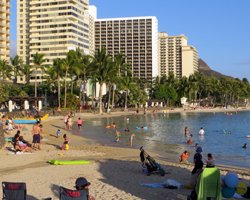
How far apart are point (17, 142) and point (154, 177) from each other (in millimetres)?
8919

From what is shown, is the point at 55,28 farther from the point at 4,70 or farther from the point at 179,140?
the point at 179,140

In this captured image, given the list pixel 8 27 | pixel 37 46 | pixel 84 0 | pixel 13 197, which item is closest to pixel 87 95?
pixel 8 27

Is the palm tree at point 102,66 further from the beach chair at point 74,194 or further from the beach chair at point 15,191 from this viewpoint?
the beach chair at point 74,194

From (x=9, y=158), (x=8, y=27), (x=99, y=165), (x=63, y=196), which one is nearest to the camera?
(x=63, y=196)

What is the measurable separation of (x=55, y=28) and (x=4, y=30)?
29643 millimetres

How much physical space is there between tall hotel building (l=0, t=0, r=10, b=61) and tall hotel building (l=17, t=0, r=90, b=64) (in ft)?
78.4

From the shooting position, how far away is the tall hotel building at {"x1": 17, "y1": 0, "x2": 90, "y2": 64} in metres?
136

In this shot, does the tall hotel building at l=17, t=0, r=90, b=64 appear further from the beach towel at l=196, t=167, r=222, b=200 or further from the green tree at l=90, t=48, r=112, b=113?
the beach towel at l=196, t=167, r=222, b=200

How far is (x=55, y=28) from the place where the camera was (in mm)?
138250

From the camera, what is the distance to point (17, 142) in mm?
20359

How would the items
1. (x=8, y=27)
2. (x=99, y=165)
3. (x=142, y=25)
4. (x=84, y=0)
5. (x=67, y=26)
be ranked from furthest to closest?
1. (x=142, y=25)
2. (x=84, y=0)
3. (x=67, y=26)
4. (x=8, y=27)
5. (x=99, y=165)

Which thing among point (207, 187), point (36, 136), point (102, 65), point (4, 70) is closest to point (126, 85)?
point (102, 65)

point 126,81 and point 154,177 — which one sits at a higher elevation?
point 126,81

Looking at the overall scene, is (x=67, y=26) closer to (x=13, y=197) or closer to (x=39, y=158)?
(x=39, y=158)
